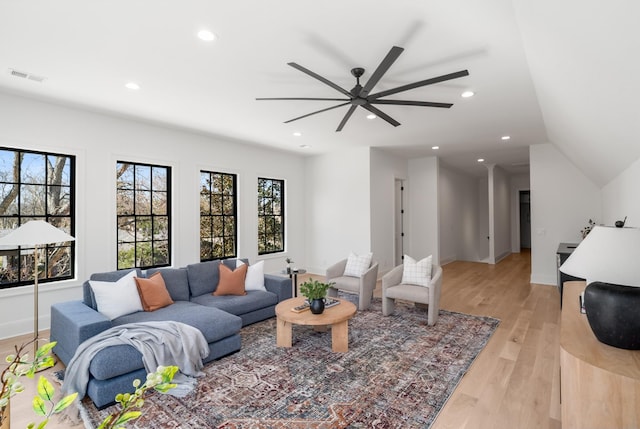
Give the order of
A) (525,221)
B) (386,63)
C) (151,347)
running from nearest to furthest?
(386,63) → (151,347) → (525,221)

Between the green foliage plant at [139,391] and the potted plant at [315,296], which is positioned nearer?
the green foliage plant at [139,391]

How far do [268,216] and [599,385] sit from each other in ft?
21.0

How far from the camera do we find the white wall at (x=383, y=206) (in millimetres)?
6953

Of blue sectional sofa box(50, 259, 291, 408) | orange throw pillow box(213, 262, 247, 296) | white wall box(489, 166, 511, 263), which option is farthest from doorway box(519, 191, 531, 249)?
orange throw pillow box(213, 262, 247, 296)

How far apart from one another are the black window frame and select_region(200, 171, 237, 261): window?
0.69 m

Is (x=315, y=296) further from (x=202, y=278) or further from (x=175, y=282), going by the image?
(x=175, y=282)

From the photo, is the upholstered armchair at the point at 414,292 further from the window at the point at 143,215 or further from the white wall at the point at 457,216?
the white wall at the point at 457,216

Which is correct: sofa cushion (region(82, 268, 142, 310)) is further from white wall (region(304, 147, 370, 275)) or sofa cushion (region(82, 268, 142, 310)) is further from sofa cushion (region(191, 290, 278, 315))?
white wall (region(304, 147, 370, 275))

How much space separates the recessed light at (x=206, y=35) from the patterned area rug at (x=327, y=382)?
9.50 feet

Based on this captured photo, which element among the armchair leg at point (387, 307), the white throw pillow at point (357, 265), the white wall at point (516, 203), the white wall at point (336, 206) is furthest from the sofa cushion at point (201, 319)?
the white wall at point (516, 203)

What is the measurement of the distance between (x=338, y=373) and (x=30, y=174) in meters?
4.51

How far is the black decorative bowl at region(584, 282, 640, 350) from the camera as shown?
4.97 ft

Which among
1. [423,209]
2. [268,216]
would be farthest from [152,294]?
[423,209]

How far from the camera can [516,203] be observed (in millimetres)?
11375
